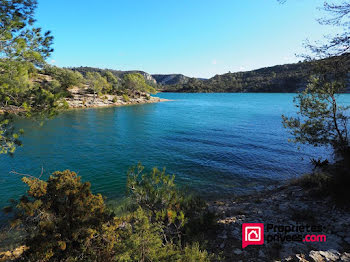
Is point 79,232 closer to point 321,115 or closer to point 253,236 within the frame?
point 253,236

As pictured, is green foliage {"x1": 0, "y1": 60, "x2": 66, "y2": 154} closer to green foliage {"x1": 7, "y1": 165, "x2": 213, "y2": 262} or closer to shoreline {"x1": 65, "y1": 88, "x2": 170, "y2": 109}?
green foliage {"x1": 7, "y1": 165, "x2": 213, "y2": 262}

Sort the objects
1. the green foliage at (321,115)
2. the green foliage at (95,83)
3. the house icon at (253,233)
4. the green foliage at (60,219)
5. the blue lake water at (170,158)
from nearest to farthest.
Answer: the green foliage at (60,219)
the house icon at (253,233)
the green foliage at (321,115)
the blue lake water at (170,158)
the green foliage at (95,83)

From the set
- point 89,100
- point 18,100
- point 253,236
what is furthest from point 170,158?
point 89,100

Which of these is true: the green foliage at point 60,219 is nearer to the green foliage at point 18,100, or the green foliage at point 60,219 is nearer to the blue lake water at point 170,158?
the green foliage at point 18,100

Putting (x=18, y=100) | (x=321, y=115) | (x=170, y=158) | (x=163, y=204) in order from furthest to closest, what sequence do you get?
(x=170, y=158) < (x=321, y=115) < (x=163, y=204) < (x=18, y=100)

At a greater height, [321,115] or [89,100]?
[89,100]

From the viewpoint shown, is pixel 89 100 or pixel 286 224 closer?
pixel 286 224

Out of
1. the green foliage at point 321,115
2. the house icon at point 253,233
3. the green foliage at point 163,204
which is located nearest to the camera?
the house icon at point 253,233

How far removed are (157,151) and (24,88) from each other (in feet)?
53.9

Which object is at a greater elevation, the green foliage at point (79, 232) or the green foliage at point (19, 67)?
the green foliage at point (19, 67)

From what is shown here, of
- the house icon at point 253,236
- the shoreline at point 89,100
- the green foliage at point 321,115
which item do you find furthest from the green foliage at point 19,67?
the shoreline at point 89,100

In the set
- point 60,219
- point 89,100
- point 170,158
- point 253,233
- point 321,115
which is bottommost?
point 170,158

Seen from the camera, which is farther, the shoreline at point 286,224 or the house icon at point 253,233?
the house icon at point 253,233

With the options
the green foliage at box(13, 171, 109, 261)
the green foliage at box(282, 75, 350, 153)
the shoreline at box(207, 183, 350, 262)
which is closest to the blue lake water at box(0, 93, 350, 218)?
the shoreline at box(207, 183, 350, 262)
